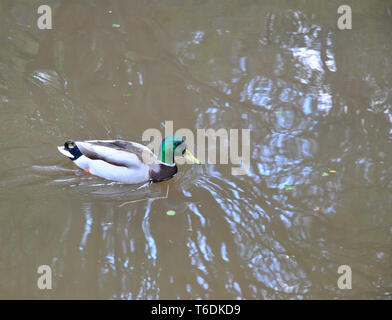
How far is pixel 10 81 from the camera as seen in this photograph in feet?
20.6

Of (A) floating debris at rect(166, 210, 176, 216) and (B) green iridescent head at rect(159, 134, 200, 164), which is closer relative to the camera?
(A) floating debris at rect(166, 210, 176, 216)

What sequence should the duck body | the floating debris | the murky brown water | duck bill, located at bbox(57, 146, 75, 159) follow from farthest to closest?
1. duck bill, located at bbox(57, 146, 75, 159)
2. the duck body
3. the floating debris
4. the murky brown water

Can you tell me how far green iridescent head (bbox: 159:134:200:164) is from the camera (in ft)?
16.8

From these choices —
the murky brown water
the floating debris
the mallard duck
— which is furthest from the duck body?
the floating debris

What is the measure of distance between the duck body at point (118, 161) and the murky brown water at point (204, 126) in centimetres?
14

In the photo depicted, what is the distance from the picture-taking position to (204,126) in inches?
231

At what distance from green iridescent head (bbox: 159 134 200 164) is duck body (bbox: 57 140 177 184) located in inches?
2.6

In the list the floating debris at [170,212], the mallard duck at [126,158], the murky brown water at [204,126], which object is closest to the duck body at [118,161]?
the mallard duck at [126,158]

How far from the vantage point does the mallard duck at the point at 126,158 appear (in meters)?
4.98

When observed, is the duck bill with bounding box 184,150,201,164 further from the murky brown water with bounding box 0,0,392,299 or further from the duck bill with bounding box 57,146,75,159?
the duck bill with bounding box 57,146,75,159

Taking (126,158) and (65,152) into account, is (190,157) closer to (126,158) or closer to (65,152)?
(126,158)
